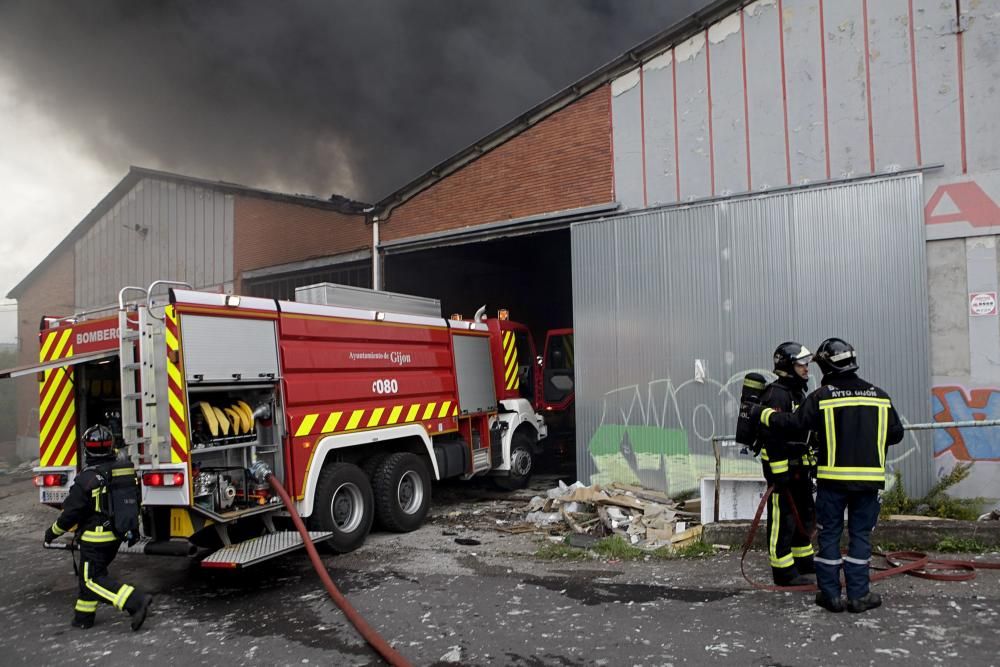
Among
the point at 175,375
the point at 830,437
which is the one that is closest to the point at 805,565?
the point at 830,437

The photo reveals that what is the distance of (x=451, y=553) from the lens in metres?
6.97

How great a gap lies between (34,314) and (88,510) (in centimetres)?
1655

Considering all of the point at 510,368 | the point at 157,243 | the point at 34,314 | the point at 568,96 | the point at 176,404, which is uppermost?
the point at 568,96

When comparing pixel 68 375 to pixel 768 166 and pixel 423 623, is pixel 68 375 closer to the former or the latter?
pixel 423 623

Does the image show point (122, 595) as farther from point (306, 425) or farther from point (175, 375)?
point (306, 425)

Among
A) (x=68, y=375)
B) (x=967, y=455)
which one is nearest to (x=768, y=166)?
(x=967, y=455)

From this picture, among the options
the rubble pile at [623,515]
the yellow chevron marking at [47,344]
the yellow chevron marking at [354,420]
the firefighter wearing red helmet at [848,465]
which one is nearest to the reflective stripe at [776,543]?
the firefighter wearing red helmet at [848,465]

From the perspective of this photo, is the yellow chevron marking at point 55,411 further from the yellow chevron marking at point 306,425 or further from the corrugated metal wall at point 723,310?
the corrugated metal wall at point 723,310

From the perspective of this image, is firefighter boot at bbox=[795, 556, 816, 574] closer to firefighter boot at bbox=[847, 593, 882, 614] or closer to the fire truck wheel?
firefighter boot at bbox=[847, 593, 882, 614]

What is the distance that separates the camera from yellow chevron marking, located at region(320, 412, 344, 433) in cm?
675

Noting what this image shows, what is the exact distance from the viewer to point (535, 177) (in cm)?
1014

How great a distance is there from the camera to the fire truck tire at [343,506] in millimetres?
6586

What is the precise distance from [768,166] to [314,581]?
669cm

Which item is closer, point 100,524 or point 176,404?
point 100,524
